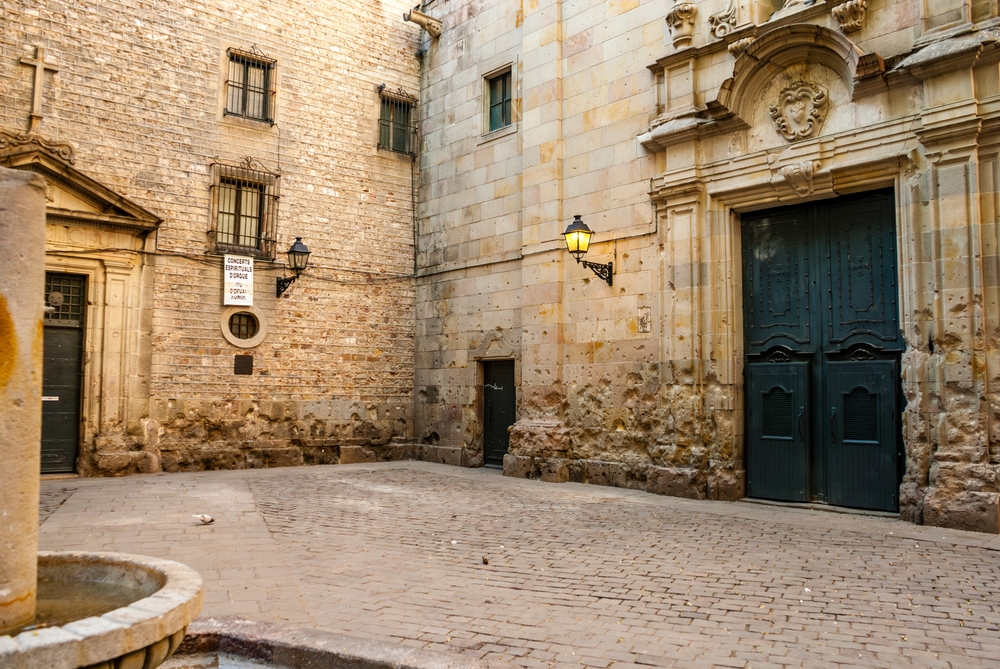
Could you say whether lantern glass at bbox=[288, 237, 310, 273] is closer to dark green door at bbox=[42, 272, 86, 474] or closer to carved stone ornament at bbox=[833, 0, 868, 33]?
dark green door at bbox=[42, 272, 86, 474]

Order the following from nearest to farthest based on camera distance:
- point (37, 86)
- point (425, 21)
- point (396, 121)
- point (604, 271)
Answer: point (604, 271), point (37, 86), point (425, 21), point (396, 121)

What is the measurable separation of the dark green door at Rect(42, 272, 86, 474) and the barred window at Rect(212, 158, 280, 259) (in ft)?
7.76

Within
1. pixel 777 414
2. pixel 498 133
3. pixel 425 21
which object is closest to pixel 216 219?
pixel 498 133

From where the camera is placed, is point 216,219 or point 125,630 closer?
point 125,630

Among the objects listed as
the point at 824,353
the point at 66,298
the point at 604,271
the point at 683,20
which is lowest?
the point at 824,353

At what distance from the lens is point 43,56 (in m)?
11.4

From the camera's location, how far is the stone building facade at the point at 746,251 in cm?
777

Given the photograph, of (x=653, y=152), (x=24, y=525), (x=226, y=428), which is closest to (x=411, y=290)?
(x=226, y=428)

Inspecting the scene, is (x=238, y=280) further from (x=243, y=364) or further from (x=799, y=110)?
(x=799, y=110)

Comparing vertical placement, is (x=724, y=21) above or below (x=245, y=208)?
above

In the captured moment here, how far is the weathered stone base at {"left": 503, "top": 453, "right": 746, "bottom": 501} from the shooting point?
956 centimetres

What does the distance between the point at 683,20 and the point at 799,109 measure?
7.02 feet

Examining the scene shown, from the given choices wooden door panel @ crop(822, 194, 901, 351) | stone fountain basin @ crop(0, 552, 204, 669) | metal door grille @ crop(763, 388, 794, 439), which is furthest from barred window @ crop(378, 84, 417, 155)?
stone fountain basin @ crop(0, 552, 204, 669)

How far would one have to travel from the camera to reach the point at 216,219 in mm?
12953
